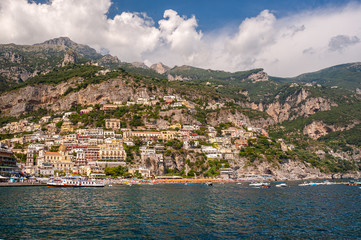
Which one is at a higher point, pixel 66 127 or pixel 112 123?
pixel 112 123

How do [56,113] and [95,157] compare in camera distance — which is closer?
[95,157]

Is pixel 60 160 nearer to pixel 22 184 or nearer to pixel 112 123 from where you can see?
pixel 22 184

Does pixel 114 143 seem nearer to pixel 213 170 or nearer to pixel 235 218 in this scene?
pixel 213 170

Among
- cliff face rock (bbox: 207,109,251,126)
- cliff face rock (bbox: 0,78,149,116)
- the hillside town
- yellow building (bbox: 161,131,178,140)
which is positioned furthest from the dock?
cliff face rock (bbox: 207,109,251,126)

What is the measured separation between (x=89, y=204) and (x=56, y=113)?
136 m

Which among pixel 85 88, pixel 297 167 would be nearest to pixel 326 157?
pixel 297 167

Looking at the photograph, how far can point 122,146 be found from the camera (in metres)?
126

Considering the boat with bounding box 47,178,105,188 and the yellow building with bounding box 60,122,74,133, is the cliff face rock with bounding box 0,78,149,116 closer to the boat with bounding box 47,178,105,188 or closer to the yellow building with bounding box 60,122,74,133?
the yellow building with bounding box 60,122,74,133

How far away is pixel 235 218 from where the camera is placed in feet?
127

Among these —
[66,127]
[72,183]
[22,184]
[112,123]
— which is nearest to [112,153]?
[112,123]

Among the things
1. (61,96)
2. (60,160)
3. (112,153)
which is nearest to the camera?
(60,160)

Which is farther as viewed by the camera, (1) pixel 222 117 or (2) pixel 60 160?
(1) pixel 222 117

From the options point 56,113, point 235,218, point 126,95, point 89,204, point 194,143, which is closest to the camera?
point 235,218

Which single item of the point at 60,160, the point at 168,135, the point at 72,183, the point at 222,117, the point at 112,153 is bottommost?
the point at 72,183
